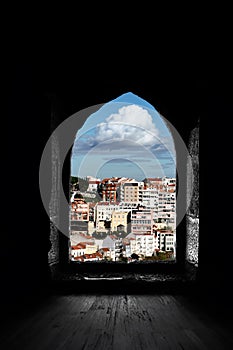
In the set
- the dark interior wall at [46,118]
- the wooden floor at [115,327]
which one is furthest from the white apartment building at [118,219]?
the wooden floor at [115,327]

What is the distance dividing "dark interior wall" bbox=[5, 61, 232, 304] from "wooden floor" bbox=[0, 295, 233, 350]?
1.08ft

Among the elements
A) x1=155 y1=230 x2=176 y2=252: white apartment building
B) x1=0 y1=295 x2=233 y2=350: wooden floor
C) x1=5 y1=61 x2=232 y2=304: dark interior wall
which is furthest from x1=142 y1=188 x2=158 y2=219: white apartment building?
x1=0 y1=295 x2=233 y2=350: wooden floor

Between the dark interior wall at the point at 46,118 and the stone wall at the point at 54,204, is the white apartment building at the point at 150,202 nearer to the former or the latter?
the dark interior wall at the point at 46,118

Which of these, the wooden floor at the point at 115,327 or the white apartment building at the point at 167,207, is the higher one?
the white apartment building at the point at 167,207

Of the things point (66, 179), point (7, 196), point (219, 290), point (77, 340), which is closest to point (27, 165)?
point (7, 196)

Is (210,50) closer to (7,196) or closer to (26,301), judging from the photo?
(7,196)

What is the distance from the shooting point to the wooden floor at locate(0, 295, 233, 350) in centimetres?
178

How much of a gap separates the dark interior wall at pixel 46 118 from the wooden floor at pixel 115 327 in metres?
0.33

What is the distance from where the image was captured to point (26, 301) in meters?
2.56

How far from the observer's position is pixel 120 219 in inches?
126

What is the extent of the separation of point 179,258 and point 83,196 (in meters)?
0.85

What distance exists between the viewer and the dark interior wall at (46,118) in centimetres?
259

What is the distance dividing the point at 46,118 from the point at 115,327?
1481 mm

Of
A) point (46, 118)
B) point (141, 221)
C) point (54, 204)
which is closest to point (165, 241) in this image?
point (141, 221)
